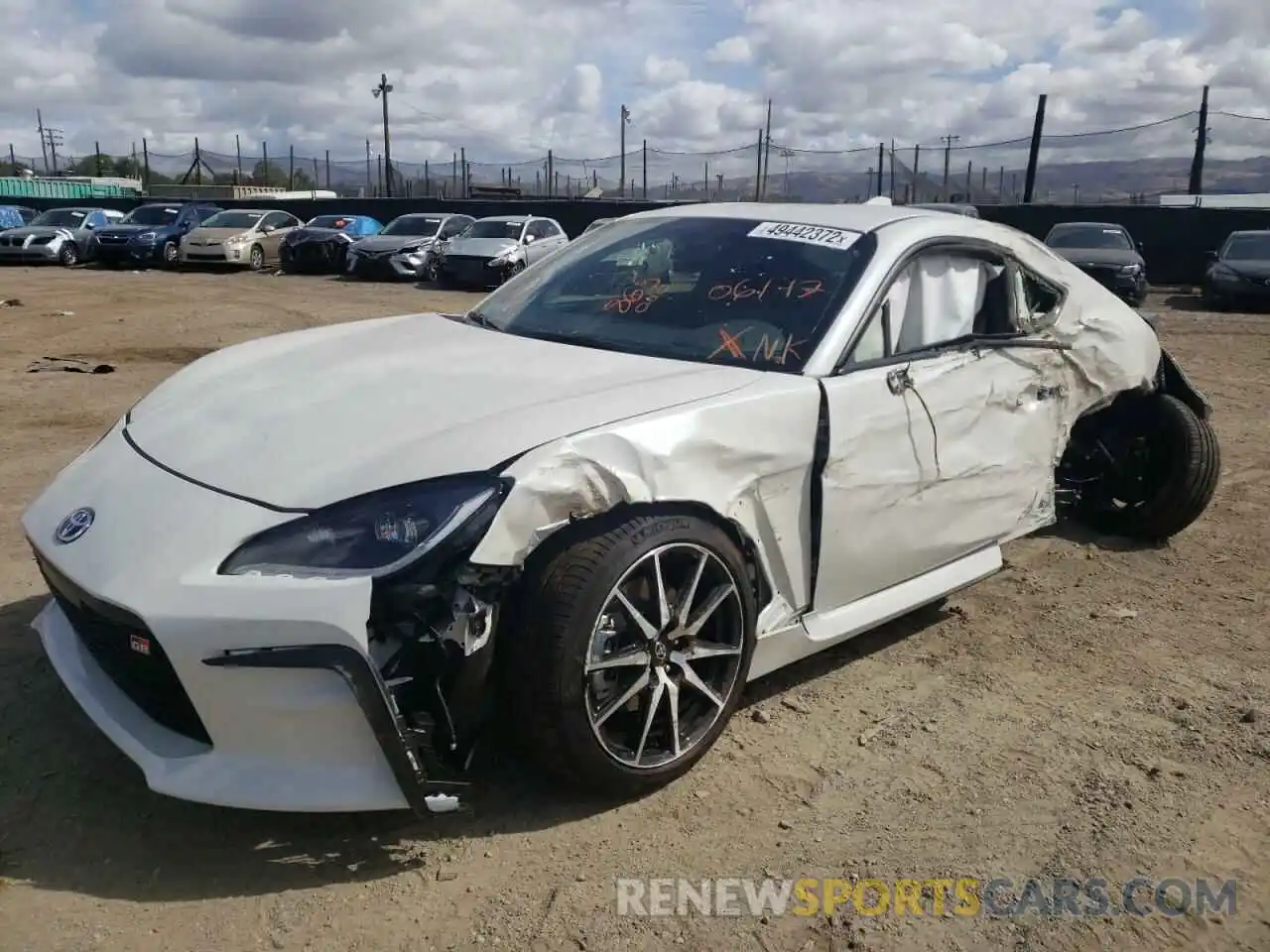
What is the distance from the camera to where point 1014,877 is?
270 centimetres

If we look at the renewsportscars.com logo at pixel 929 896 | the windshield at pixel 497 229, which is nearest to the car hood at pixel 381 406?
the renewsportscars.com logo at pixel 929 896

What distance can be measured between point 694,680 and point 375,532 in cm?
99

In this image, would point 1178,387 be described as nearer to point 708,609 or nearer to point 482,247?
point 708,609

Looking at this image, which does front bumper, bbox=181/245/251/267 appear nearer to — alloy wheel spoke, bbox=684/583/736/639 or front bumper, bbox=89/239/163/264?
front bumper, bbox=89/239/163/264

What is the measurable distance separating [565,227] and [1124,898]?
2819 centimetres

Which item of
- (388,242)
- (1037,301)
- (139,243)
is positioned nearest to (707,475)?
(1037,301)

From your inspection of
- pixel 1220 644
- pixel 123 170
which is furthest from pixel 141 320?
pixel 123 170

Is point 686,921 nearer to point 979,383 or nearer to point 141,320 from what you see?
point 979,383

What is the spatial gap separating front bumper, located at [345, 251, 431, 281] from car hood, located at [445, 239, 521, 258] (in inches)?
57.1

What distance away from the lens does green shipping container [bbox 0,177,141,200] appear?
45.5m

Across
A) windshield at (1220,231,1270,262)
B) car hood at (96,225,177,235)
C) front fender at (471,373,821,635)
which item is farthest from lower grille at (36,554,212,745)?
car hood at (96,225,177,235)

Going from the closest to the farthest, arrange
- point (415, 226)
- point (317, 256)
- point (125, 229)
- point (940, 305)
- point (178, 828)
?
point (178, 828), point (940, 305), point (415, 226), point (317, 256), point (125, 229)

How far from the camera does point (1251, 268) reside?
17531mm

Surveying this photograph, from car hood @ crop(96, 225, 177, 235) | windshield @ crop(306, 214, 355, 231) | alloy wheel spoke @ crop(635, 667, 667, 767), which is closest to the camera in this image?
alloy wheel spoke @ crop(635, 667, 667, 767)
